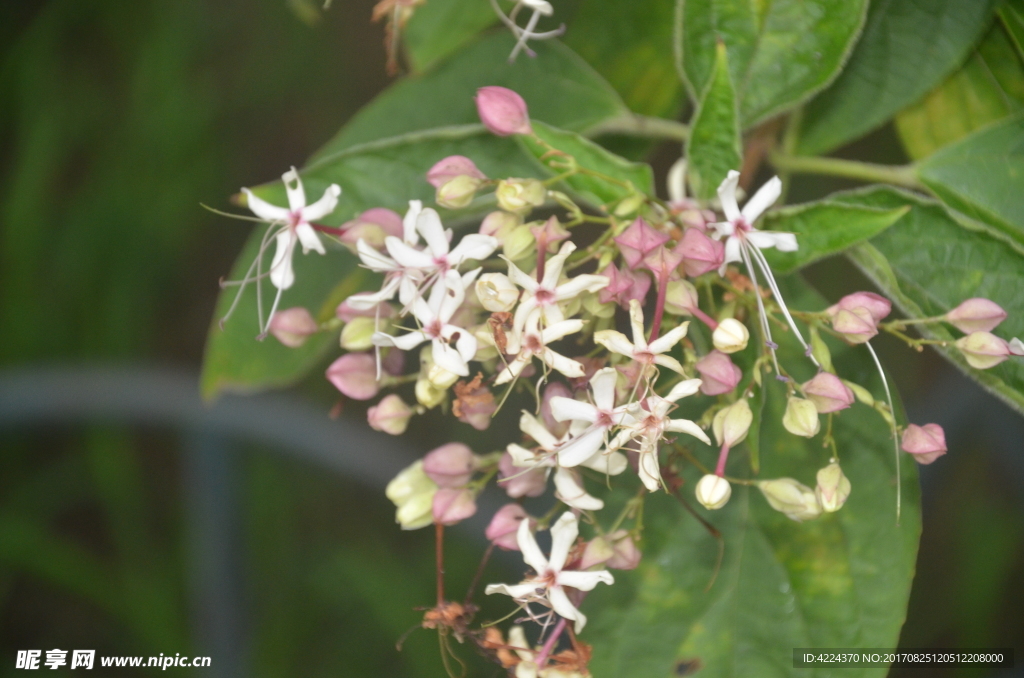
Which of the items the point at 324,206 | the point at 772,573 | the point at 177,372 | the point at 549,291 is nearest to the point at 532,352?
the point at 549,291

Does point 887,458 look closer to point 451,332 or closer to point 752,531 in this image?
point 752,531

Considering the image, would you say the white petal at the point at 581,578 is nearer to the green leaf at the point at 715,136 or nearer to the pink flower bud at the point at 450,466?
the pink flower bud at the point at 450,466

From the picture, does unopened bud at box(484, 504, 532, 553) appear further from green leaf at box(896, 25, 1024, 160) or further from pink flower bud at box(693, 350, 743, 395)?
green leaf at box(896, 25, 1024, 160)

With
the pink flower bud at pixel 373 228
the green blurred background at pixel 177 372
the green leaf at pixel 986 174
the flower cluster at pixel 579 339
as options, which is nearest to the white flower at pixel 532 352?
the flower cluster at pixel 579 339

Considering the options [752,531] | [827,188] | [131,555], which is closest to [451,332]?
[752,531]

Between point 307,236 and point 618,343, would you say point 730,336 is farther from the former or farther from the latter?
point 307,236
